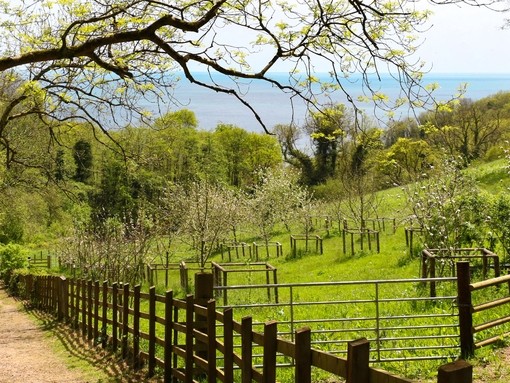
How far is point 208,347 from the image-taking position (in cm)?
626

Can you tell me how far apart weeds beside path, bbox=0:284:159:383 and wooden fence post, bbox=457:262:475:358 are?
169 inches

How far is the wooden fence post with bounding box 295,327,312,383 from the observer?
3.90m

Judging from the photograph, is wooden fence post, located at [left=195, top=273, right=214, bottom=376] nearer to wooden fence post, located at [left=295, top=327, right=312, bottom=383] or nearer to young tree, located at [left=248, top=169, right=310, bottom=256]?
wooden fence post, located at [left=295, top=327, right=312, bottom=383]

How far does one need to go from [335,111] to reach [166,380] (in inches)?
167

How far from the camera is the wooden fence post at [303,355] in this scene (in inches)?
153

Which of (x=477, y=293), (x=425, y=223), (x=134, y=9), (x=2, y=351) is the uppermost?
(x=134, y=9)

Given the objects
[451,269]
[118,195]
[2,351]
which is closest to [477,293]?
[451,269]

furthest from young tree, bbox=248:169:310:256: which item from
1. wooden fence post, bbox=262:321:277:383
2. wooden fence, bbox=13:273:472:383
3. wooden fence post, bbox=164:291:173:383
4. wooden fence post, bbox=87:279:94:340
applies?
wooden fence post, bbox=262:321:277:383

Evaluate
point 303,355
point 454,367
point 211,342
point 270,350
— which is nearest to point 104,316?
point 211,342

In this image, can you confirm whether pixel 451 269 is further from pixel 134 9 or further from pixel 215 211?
pixel 215 211

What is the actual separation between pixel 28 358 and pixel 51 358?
1.62 feet

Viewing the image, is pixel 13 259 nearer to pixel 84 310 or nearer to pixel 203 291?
pixel 84 310

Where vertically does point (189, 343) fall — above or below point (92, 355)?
above

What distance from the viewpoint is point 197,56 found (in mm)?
7656
